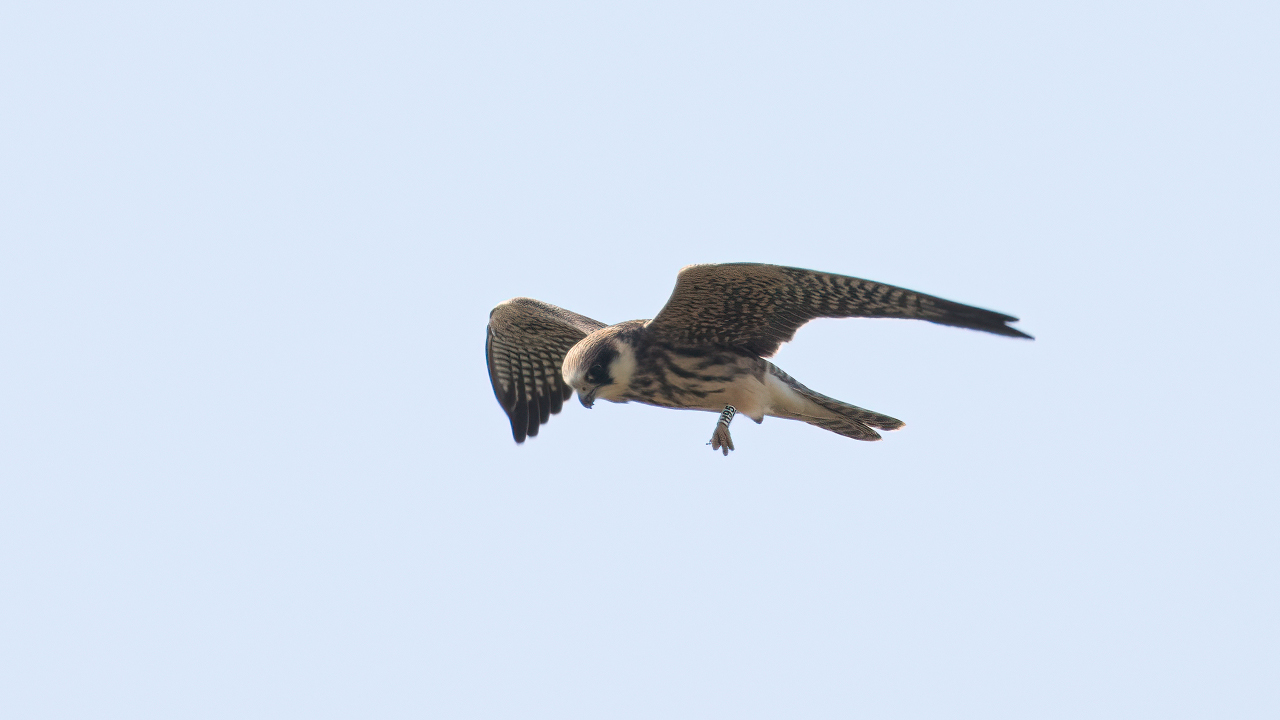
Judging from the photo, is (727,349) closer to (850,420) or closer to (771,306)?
(771,306)

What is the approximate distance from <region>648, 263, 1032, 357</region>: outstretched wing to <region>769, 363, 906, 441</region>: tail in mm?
382

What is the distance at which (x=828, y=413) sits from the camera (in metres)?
9.17

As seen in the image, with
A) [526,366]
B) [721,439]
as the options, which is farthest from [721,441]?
[526,366]

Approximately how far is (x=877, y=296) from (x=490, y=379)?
4.61 meters

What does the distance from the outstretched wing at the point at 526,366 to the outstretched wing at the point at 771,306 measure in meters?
2.12

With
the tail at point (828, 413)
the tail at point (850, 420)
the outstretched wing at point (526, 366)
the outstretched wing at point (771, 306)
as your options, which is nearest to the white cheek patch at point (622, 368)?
the outstretched wing at point (771, 306)

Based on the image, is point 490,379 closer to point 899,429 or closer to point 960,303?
point 899,429

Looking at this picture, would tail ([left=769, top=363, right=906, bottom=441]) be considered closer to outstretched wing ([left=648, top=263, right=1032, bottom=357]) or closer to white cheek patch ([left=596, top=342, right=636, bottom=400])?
outstretched wing ([left=648, top=263, right=1032, bottom=357])

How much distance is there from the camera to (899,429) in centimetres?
933

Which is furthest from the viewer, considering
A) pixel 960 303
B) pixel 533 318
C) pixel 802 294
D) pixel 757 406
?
pixel 533 318

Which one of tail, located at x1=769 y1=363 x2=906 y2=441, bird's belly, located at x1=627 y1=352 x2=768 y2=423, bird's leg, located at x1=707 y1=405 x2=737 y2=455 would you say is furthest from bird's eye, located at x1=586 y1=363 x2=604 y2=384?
tail, located at x1=769 y1=363 x2=906 y2=441

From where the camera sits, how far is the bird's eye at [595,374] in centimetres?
864

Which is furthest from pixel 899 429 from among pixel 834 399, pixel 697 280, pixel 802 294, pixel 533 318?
pixel 533 318

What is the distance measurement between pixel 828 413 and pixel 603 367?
1.85 meters
